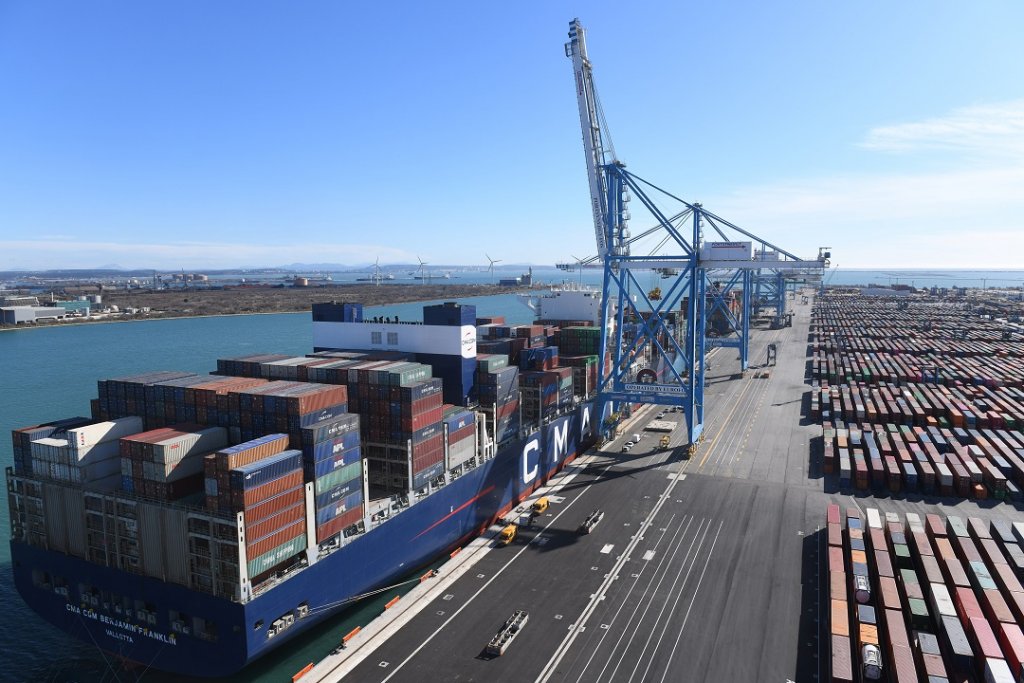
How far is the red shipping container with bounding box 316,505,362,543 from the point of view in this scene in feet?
96.2

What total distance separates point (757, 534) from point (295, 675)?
2794 centimetres

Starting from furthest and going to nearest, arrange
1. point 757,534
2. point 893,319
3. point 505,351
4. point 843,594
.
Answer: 1. point 893,319
2. point 505,351
3. point 757,534
4. point 843,594

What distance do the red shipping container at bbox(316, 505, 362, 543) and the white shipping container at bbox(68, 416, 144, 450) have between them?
11321mm

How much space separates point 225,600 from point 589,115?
4909 centimetres

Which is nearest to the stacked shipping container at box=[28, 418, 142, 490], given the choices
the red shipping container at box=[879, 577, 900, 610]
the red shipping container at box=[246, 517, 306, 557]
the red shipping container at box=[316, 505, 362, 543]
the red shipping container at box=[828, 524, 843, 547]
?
the red shipping container at box=[246, 517, 306, 557]

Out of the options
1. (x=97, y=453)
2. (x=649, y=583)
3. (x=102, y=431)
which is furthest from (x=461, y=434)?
(x=97, y=453)

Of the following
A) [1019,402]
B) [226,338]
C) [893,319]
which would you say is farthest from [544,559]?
[893,319]

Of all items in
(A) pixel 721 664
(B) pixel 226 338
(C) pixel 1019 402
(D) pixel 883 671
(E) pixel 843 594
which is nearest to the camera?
(D) pixel 883 671

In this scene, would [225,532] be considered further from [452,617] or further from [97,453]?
[452,617]

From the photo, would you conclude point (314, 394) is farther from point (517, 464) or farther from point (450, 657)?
point (517, 464)

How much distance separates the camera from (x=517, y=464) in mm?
45156

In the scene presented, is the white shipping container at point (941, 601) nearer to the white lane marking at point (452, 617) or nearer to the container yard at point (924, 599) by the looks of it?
the container yard at point (924, 599)

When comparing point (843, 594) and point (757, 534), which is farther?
point (757, 534)

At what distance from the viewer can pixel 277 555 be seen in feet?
88.8
